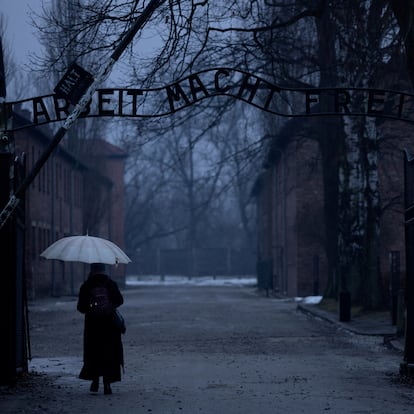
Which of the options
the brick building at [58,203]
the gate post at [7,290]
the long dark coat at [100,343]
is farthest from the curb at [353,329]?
the brick building at [58,203]

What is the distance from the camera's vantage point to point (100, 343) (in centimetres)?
1155

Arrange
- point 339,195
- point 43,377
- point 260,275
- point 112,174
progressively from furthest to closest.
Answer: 1. point 112,174
2. point 260,275
3. point 339,195
4. point 43,377

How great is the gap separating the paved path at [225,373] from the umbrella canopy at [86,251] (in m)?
1.49

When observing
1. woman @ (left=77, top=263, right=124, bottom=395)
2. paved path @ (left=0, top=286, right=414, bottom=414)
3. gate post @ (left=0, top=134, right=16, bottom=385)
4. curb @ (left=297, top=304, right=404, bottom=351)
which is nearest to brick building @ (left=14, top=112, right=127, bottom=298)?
curb @ (left=297, top=304, right=404, bottom=351)

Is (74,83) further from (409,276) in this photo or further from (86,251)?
(409,276)

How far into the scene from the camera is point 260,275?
5088cm

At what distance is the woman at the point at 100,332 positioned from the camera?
11484 millimetres

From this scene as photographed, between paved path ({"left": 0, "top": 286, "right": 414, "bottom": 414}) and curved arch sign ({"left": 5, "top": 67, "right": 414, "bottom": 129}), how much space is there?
3.16m

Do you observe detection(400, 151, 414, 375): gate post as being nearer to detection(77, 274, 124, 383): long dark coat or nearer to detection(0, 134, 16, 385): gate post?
detection(77, 274, 124, 383): long dark coat

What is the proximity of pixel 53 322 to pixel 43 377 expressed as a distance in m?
13.2

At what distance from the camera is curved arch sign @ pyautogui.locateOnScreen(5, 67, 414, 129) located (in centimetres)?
1226

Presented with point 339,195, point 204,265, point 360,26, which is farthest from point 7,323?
point 204,265

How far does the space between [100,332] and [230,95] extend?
3170 millimetres

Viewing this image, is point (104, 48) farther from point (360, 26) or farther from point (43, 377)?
point (360, 26)
